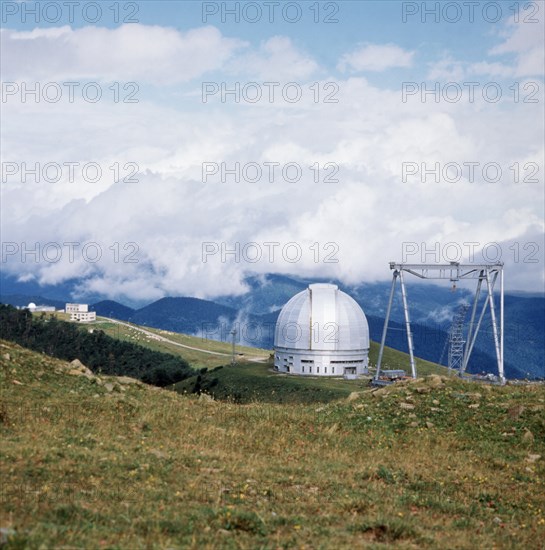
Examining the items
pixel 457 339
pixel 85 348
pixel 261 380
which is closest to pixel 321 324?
pixel 261 380

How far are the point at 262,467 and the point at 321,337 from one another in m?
85.4

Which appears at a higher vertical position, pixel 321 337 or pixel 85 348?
pixel 321 337

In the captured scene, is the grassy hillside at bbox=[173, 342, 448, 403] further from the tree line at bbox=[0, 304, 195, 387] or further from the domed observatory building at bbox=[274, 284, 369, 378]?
the tree line at bbox=[0, 304, 195, 387]

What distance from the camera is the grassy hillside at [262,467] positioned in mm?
12641

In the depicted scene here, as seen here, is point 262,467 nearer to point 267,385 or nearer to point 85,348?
point 267,385

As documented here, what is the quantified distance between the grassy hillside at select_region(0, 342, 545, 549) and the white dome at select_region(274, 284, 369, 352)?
72.7 m

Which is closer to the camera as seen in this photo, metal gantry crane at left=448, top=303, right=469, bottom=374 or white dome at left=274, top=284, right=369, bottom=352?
metal gantry crane at left=448, top=303, right=469, bottom=374

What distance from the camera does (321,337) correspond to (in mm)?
102750

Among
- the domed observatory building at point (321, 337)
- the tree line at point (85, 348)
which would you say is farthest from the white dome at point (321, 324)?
the tree line at point (85, 348)

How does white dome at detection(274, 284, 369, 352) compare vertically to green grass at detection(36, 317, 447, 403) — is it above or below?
above

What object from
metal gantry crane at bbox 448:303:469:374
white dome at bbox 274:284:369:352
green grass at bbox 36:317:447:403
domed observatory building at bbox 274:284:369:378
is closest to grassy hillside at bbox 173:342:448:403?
green grass at bbox 36:317:447:403

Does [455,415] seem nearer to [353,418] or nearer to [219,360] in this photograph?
[353,418]

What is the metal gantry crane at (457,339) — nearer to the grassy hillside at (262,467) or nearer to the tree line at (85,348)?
the tree line at (85,348)

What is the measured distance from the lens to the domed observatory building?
103 metres
